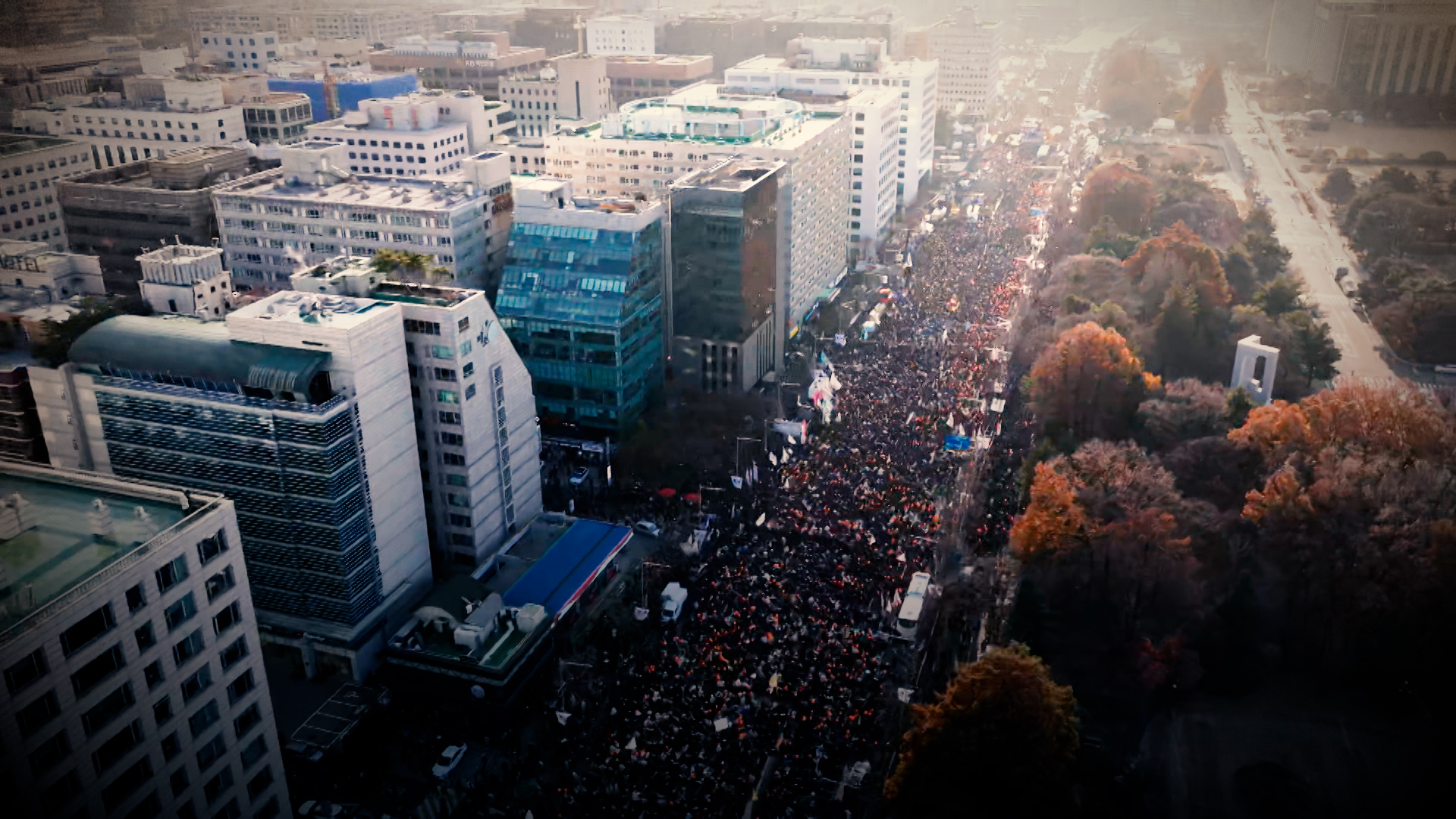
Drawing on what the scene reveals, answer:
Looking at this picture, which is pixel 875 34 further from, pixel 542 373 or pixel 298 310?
pixel 298 310

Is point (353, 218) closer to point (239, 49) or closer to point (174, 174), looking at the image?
point (174, 174)

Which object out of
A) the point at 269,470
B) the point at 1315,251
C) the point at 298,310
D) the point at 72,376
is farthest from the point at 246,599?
the point at 1315,251

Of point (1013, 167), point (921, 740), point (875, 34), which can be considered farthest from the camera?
point (875, 34)

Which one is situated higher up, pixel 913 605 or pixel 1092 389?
pixel 1092 389

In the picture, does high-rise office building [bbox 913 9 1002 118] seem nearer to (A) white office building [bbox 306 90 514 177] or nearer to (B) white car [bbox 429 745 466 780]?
(A) white office building [bbox 306 90 514 177]

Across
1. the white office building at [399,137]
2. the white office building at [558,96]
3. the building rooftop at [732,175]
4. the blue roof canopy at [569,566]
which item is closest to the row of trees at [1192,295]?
the building rooftop at [732,175]

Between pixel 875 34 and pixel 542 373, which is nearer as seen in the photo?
pixel 542 373

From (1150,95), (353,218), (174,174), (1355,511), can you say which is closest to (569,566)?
(353,218)
